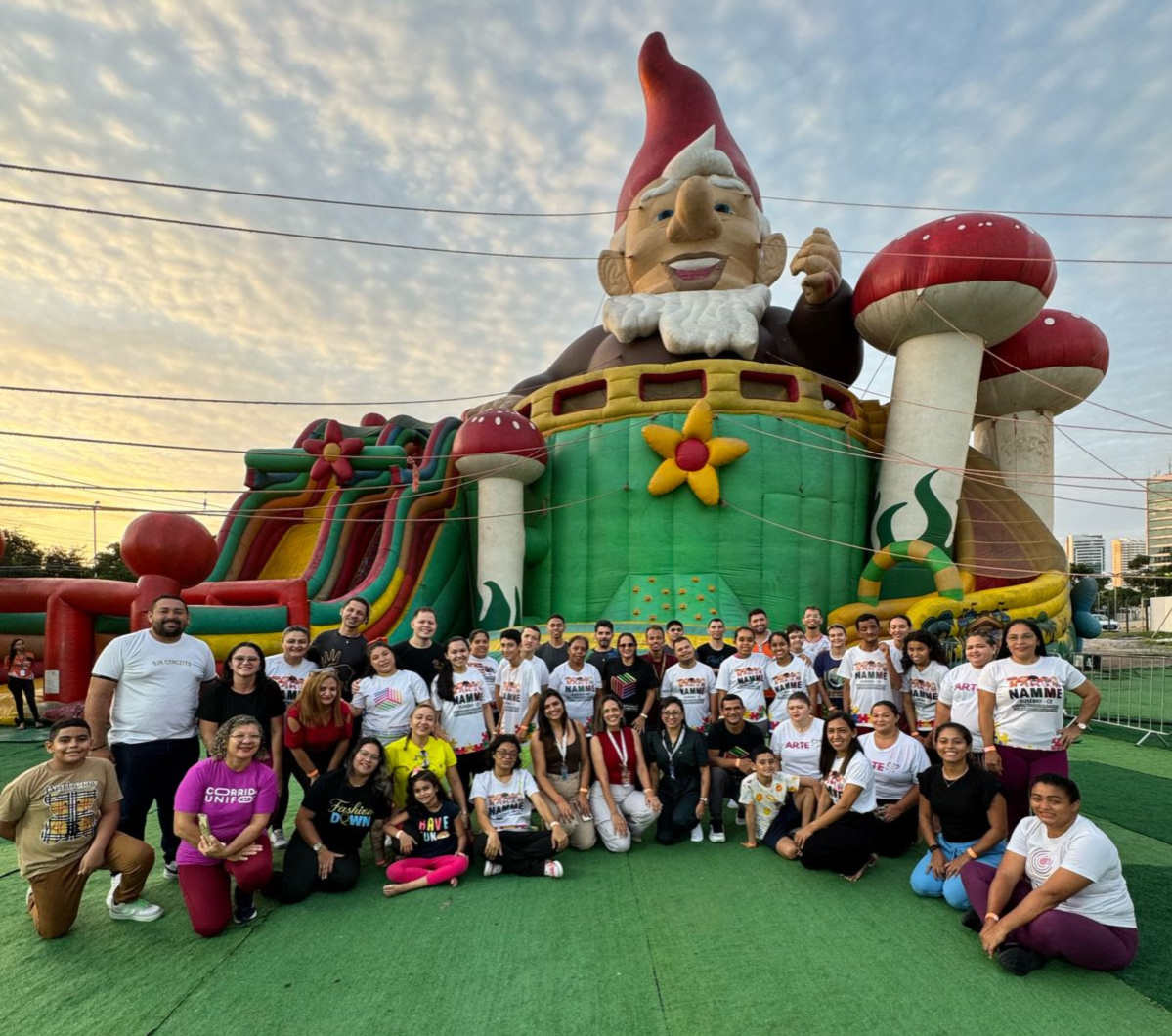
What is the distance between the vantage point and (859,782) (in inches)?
157

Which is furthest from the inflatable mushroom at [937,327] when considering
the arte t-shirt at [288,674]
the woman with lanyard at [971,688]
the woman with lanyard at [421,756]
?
the arte t-shirt at [288,674]

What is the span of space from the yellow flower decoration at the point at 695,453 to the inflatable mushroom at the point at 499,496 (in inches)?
65.5

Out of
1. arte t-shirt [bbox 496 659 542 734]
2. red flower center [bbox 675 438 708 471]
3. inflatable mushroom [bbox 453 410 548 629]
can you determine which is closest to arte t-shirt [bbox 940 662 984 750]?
arte t-shirt [bbox 496 659 542 734]

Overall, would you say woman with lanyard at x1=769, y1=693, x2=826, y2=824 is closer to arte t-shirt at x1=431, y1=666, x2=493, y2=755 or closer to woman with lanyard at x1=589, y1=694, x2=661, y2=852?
woman with lanyard at x1=589, y1=694, x2=661, y2=852

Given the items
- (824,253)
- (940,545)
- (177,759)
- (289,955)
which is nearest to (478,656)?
(177,759)

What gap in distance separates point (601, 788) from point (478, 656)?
1.37m

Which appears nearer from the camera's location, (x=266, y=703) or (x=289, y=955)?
(x=289, y=955)

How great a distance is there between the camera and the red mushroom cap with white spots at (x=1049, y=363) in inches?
411

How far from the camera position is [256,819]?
11.4 feet

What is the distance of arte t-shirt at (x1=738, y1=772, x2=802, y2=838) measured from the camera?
14.5ft

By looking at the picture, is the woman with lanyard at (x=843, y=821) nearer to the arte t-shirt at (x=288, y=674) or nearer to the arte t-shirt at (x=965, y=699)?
the arte t-shirt at (x=965, y=699)

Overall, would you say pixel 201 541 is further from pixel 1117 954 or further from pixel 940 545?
pixel 940 545

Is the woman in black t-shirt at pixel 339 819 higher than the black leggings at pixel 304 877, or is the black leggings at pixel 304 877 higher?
the woman in black t-shirt at pixel 339 819

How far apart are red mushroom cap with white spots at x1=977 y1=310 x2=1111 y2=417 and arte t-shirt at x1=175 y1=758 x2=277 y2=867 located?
35.4 ft
